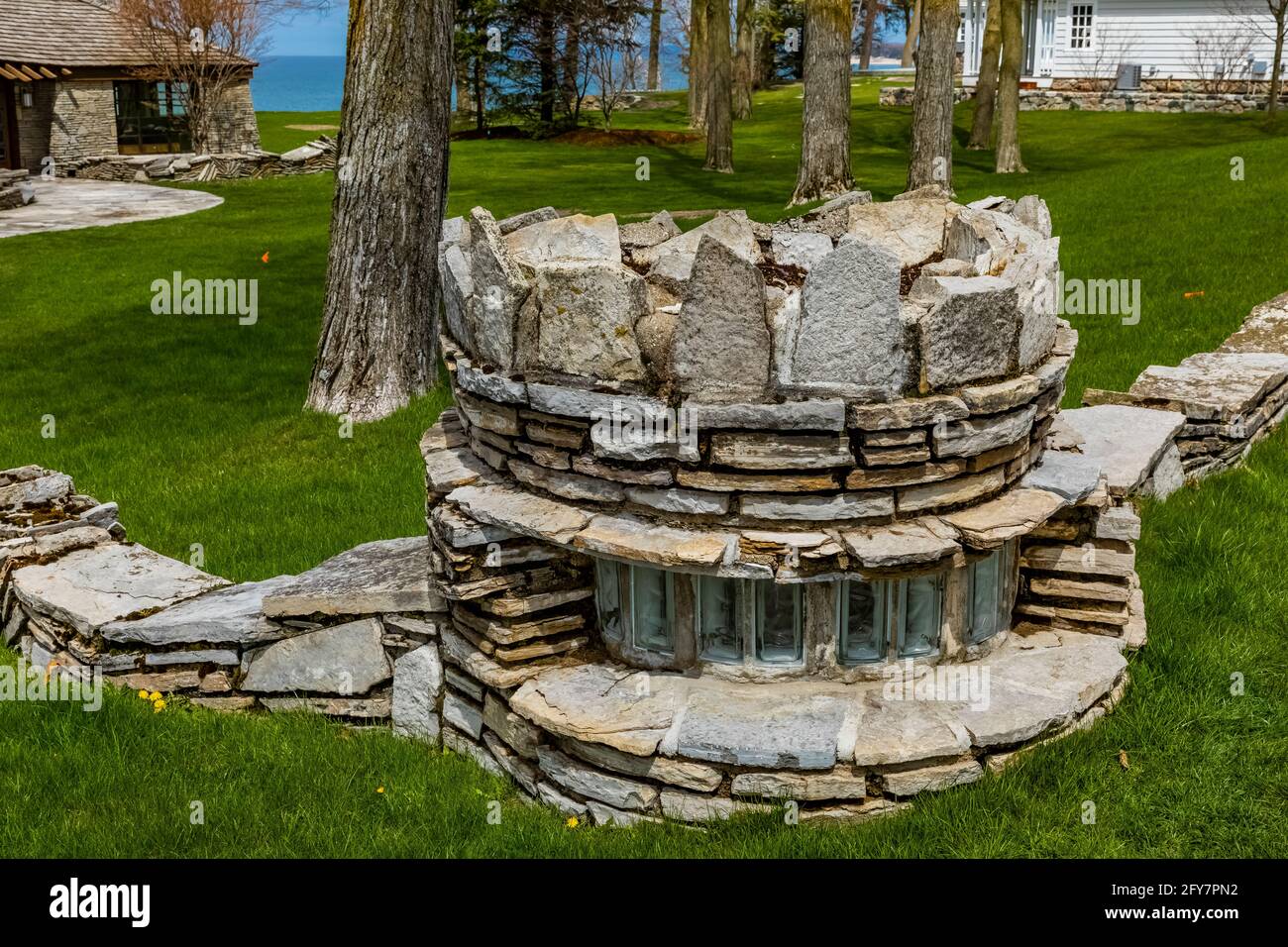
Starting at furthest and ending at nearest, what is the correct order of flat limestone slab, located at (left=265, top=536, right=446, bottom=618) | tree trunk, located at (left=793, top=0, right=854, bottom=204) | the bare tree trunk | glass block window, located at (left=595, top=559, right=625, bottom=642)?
1. the bare tree trunk
2. tree trunk, located at (left=793, top=0, right=854, bottom=204)
3. flat limestone slab, located at (left=265, top=536, right=446, bottom=618)
4. glass block window, located at (left=595, top=559, right=625, bottom=642)

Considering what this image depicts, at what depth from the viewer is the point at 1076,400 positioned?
29.5 ft

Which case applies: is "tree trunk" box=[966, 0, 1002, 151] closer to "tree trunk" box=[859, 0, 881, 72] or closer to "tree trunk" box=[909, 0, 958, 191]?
"tree trunk" box=[909, 0, 958, 191]

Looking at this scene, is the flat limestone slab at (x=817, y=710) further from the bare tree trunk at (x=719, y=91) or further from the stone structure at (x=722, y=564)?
the bare tree trunk at (x=719, y=91)

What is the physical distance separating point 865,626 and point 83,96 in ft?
99.6

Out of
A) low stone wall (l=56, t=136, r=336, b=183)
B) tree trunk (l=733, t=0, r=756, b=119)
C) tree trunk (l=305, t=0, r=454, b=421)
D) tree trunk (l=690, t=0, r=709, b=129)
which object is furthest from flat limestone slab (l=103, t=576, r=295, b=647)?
tree trunk (l=733, t=0, r=756, b=119)

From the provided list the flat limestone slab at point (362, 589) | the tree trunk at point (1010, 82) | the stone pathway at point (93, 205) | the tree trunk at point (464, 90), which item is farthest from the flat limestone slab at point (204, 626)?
the tree trunk at point (464, 90)

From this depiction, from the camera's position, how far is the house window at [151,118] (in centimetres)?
3136

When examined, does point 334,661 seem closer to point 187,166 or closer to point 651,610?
point 651,610

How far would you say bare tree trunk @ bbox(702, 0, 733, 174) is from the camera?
22734 mm

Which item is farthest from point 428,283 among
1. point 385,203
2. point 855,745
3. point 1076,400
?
point 855,745

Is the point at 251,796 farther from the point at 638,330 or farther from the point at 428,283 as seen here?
the point at 428,283

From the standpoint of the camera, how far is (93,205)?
923 inches

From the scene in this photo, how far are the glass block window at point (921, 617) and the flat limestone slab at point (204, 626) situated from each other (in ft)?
9.00

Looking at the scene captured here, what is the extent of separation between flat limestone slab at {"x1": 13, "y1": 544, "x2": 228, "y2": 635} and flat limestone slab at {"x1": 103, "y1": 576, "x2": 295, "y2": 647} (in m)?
0.13
